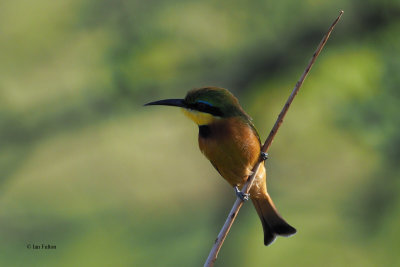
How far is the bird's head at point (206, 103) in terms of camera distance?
2.84 metres

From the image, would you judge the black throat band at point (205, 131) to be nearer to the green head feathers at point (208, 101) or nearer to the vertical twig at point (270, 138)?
the green head feathers at point (208, 101)

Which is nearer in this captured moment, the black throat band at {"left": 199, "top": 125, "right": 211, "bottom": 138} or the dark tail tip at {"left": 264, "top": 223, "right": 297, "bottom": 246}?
the black throat band at {"left": 199, "top": 125, "right": 211, "bottom": 138}

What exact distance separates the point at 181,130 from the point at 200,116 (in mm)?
3435

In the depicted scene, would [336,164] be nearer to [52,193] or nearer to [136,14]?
[136,14]

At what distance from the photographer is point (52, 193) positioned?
666 centimetres

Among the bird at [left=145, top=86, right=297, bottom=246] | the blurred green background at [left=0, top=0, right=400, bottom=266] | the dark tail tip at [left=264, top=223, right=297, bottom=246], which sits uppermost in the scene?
the blurred green background at [left=0, top=0, right=400, bottom=266]

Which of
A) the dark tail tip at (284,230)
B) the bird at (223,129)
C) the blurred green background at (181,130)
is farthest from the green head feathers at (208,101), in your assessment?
the blurred green background at (181,130)

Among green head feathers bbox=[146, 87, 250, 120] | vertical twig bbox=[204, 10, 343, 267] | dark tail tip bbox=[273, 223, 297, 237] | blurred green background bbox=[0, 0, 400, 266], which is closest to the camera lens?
vertical twig bbox=[204, 10, 343, 267]

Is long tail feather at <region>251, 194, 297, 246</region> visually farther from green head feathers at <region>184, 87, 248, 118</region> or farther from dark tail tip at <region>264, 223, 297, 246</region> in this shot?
green head feathers at <region>184, 87, 248, 118</region>

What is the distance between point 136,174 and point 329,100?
239 cm

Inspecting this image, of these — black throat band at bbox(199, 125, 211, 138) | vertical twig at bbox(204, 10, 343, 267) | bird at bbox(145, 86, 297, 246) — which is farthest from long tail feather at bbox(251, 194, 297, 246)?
vertical twig at bbox(204, 10, 343, 267)

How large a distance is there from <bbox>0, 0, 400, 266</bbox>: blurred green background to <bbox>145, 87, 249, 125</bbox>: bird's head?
2.18 meters

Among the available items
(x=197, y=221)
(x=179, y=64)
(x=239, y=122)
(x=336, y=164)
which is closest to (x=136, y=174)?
(x=197, y=221)

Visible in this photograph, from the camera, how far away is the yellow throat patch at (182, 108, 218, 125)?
9.41ft
